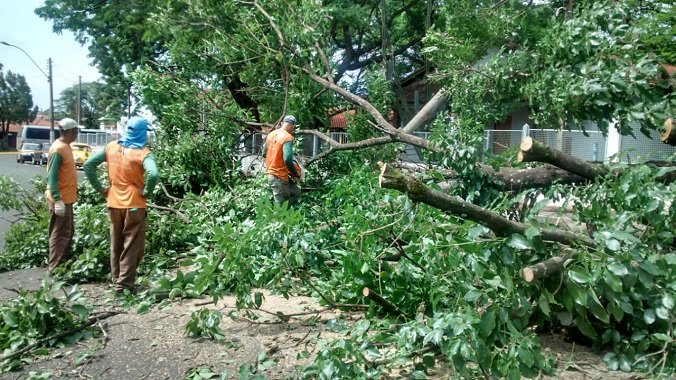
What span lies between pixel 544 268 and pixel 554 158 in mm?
1239

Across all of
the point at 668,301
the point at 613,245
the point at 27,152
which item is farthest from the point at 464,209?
the point at 27,152

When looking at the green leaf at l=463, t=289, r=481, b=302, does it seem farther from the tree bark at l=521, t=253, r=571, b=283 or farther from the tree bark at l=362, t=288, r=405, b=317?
the tree bark at l=362, t=288, r=405, b=317

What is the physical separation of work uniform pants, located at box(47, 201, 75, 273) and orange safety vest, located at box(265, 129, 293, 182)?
2063 millimetres

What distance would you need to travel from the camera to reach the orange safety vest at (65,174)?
5.84 meters

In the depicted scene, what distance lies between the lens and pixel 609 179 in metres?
3.84

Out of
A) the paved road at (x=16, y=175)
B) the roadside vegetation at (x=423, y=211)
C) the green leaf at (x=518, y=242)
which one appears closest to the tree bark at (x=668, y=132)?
the roadside vegetation at (x=423, y=211)

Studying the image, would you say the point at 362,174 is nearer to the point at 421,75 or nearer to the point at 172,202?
the point at 172,202

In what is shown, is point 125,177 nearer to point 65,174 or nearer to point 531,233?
point 65,174

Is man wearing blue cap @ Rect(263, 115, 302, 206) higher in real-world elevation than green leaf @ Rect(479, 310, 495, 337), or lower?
higher

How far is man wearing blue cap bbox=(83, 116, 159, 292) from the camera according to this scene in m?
5.26

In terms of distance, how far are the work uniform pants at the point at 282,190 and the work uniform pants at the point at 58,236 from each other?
205 centimetres

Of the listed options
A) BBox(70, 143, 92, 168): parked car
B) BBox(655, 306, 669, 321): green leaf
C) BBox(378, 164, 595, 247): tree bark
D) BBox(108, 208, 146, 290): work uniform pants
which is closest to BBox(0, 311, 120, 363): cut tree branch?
BBox(108, 208, 146, 290): work uniform pants

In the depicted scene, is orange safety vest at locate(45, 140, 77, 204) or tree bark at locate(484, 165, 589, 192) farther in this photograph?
orange safety vest at locate(45, 140, 77, 204)

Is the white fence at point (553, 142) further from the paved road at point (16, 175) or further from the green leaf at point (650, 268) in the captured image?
the green leaf at point (650, 268)
